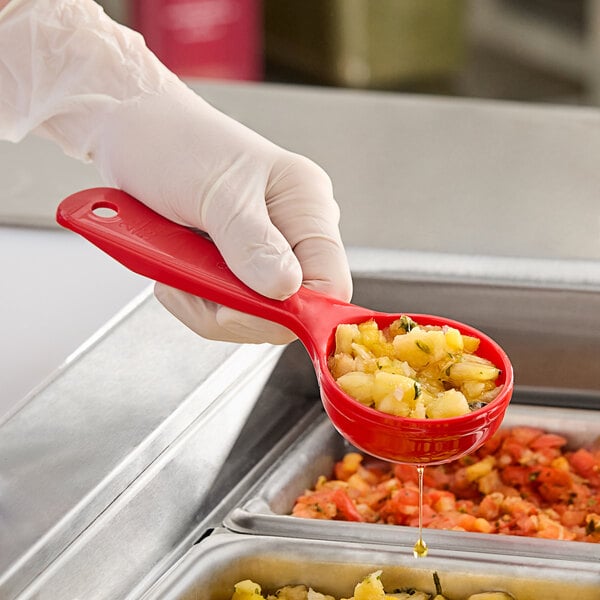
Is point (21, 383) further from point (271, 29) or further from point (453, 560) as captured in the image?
point (271, 29)

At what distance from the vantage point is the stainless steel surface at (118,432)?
1271 millimetres

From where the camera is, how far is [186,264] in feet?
4.55

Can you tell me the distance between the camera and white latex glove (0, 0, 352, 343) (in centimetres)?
141

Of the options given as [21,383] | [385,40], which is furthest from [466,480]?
[385,40]

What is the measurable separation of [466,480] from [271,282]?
Result: 22.3 inches

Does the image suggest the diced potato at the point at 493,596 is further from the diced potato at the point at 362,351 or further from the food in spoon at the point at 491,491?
the diced potato at the point at 362,351

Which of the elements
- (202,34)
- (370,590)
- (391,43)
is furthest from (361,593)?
(391,43)

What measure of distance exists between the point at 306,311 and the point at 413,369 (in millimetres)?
158

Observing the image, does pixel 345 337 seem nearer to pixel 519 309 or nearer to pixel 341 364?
pixel 341 364

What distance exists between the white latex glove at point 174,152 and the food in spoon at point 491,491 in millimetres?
336

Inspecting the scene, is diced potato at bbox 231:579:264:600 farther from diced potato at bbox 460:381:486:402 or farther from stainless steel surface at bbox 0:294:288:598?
diced potato at bbox 460:381:486:402

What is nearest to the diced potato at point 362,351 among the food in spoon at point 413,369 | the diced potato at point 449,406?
the food in spoon at point 413,369

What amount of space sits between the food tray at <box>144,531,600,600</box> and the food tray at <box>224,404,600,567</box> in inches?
1.0

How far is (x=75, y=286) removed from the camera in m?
1.77
